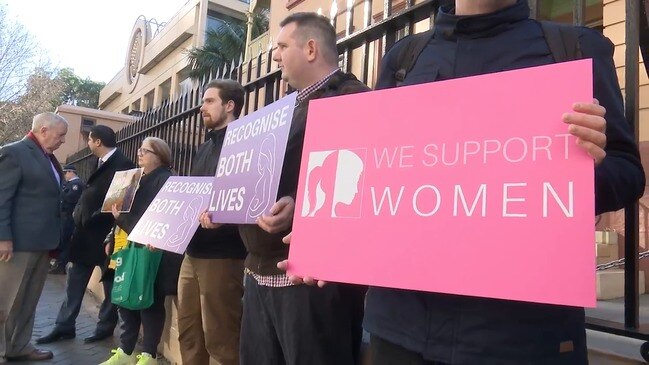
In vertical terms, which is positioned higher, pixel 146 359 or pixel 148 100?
pixel 148 100

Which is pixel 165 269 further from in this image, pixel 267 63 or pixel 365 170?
pixel 365 170

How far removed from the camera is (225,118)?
344cm

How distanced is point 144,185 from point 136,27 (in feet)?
126

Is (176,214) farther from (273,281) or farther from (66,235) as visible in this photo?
(66,235)

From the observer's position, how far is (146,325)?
13.1ft

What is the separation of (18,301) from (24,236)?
0.62m

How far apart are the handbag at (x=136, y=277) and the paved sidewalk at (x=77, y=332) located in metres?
0.98

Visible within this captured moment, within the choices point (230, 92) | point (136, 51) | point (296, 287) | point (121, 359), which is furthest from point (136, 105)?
point (296, 287)

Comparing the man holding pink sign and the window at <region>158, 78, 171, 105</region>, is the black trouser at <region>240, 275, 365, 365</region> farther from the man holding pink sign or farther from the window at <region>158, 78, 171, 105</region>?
the window at <region>158, 78, 171, 105</region>

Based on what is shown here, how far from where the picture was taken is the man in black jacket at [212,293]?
2.97 metres

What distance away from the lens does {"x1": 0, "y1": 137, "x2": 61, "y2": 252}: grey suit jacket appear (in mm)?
4340

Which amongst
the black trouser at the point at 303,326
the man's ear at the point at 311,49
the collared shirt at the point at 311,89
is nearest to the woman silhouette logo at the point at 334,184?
the black trouser at the point at 303,326

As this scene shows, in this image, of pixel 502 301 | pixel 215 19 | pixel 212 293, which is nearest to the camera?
pixel 502 301

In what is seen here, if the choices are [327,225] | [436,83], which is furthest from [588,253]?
[327,225]
